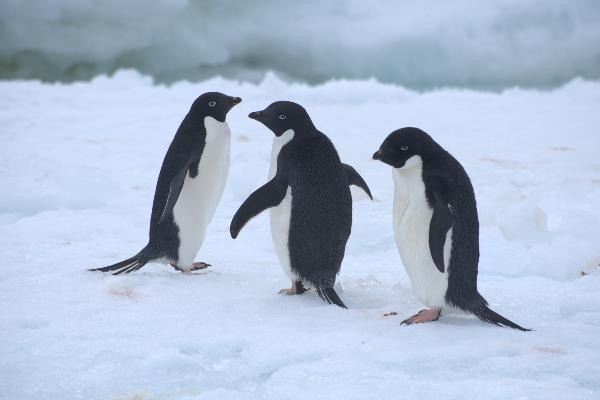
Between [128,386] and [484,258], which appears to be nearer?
[128,386]

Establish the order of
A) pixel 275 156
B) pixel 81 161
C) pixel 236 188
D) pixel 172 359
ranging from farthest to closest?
pixel 81 161
pixel 236 188
pixel 275 156
pixel 172 359

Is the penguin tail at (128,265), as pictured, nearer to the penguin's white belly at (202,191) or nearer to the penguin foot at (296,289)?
the penguin's white belly at (202,191)

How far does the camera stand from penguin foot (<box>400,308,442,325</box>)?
254 cm

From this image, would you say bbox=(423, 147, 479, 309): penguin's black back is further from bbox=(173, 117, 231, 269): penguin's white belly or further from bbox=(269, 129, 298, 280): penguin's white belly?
bbox=(173, 117, 231, 269): penguin's white belly

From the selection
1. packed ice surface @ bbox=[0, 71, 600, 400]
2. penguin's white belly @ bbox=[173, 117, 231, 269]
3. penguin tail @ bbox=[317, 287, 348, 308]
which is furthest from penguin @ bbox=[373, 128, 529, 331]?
penguin's white belly @ bbox=[173, 117, 231, 269]

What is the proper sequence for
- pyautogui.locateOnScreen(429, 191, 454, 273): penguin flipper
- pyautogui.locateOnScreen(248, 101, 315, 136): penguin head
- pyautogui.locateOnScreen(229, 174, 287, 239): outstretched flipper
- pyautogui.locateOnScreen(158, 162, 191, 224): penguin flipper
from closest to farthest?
pyautogui.locateOnScreen(429, 191, 454, 273): penguin flipper
pyautogui.locateOnScreen(229, 174, 287, 239): outstretched flipper
pyautogui.locateOnScreen(248, 101, 315, 136): penguin head
pyautogui.locateOnScreen(158, 162, 191, 224): penguin flipper

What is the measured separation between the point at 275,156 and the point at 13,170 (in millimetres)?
4246

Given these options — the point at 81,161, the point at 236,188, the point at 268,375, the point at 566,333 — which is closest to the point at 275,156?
the point at 268,375

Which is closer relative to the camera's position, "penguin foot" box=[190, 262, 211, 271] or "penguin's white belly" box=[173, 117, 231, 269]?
"penguin's white belly" box=[173, 117, 231, 269]

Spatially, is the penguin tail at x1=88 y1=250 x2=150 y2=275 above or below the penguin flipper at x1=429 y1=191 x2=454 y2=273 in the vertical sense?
below

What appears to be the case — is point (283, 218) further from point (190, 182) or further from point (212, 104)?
point (212, 104)

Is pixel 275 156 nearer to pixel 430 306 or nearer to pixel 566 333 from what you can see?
pixel 430 306

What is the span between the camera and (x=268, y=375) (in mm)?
2113

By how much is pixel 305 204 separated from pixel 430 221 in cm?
54
